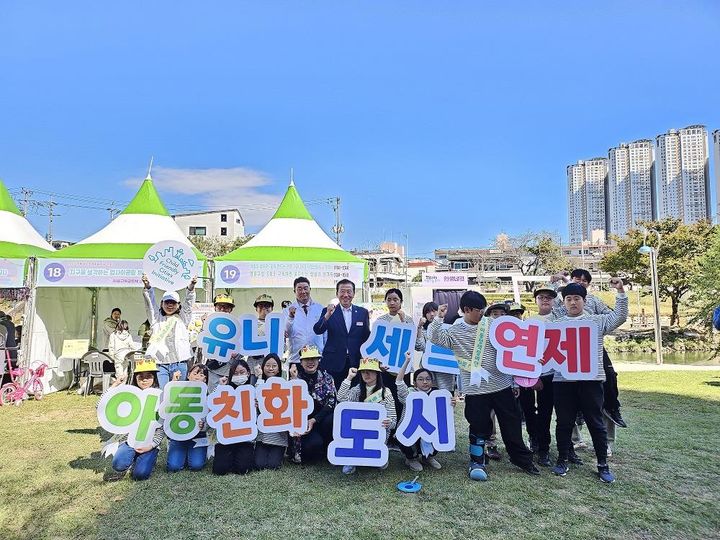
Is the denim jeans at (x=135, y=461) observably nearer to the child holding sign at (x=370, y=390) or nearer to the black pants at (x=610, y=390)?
the child holding sign at (x=370, y=390)

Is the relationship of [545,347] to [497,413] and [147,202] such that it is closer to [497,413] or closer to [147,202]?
[497,413]

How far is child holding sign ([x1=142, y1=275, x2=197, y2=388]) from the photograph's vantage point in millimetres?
5336

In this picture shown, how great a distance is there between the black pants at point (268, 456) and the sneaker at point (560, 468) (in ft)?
7.62

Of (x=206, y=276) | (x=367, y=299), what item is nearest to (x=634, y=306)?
(x=367, y=299)

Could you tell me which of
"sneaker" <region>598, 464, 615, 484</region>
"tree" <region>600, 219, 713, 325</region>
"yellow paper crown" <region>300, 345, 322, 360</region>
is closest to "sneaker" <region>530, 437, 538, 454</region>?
"sneaker" <region>598, 464, 615, 484</region>

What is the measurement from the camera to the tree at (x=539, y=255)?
42.4 metres

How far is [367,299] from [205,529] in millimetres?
7348

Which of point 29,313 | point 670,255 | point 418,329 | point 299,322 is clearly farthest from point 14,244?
point 670,255

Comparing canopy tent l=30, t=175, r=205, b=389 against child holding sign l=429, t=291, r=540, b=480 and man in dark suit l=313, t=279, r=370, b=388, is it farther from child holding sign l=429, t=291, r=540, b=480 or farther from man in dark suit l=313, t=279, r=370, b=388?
child holding sign l=429, t=291, r=540, b=480

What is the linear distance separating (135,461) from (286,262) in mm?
5392

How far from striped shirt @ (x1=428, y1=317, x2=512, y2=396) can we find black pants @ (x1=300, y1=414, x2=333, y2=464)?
48.2 inches

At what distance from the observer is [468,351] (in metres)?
4.21

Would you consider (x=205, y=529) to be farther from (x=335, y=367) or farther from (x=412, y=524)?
(x=335, y=367)

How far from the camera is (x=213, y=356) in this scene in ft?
16.0
